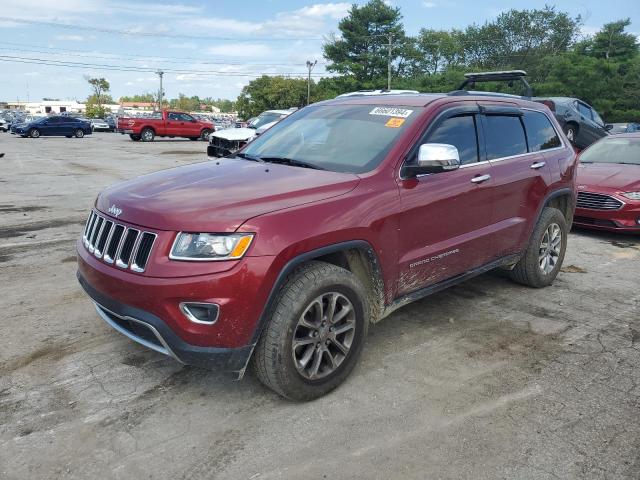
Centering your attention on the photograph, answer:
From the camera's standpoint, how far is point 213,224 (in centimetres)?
277

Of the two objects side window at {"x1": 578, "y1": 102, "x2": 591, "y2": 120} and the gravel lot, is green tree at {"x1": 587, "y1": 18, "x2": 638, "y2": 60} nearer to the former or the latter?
side window at {"x1": 578, "y1": 102, "x2": 591, "y2": 120}

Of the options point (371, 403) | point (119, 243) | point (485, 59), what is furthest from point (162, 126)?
point (485, 59)

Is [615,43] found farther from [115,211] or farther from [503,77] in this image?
[115,211]

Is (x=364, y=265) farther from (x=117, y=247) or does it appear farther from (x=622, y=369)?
(x=622, y=369)

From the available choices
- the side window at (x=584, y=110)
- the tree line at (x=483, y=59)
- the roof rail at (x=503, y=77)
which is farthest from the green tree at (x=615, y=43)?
the roof rail at (x=503, y=77)

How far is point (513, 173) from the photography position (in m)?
4.55

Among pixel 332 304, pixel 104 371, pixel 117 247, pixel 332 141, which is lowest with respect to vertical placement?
pixel 104 371

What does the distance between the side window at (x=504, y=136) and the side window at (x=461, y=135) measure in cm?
19

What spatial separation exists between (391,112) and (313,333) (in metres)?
1.81

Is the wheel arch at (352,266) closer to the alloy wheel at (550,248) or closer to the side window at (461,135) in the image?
the side window at (461,135)

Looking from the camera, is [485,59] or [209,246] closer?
[209,246]

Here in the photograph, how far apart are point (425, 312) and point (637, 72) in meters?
42.9

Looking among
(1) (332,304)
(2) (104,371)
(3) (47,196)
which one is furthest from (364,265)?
(3) (47,196)

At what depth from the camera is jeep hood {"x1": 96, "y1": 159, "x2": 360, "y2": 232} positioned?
9.24 ft
